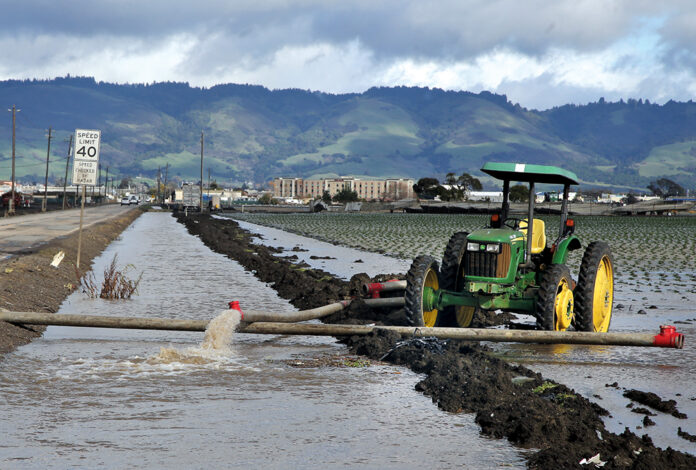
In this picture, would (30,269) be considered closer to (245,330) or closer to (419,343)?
(245,330)

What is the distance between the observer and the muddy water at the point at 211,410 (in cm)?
720

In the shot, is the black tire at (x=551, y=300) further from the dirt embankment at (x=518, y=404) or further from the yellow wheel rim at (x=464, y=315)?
the yellow wheel rim at (x=464, y=315)

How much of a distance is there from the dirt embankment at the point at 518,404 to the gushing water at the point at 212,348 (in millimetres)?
1850

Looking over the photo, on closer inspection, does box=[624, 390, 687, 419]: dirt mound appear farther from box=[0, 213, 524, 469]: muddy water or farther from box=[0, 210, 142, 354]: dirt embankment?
box=[0, 210, 142, 354]: dirt embankment

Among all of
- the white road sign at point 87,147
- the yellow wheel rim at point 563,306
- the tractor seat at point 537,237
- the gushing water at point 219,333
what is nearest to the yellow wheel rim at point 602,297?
the yellow wheel rim at point 563,306

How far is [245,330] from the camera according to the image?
12414mm

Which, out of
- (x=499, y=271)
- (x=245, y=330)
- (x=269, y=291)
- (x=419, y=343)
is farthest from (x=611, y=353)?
(x=269, y=291)

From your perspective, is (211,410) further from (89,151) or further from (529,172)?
(89,151)

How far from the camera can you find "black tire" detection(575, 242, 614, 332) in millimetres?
12953

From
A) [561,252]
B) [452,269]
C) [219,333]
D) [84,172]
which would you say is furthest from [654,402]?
[84,172]

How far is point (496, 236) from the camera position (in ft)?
41.8

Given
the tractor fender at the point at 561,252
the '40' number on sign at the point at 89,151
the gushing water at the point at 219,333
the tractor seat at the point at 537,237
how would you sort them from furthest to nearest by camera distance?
1. the '40' number on sign at the point at 89,151
2. the tractor seat at the point at 537,237
3. the tractor fender at the point at 561,252
4. the gushing water at the point at 219,333

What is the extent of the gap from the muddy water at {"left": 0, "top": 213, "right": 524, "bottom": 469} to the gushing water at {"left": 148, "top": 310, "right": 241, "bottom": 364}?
4 centimetres

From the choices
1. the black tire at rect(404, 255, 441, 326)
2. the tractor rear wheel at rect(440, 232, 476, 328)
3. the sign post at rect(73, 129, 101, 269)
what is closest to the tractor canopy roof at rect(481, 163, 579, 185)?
the tractor rear wheel at rect(440, 232, 476, 328)
